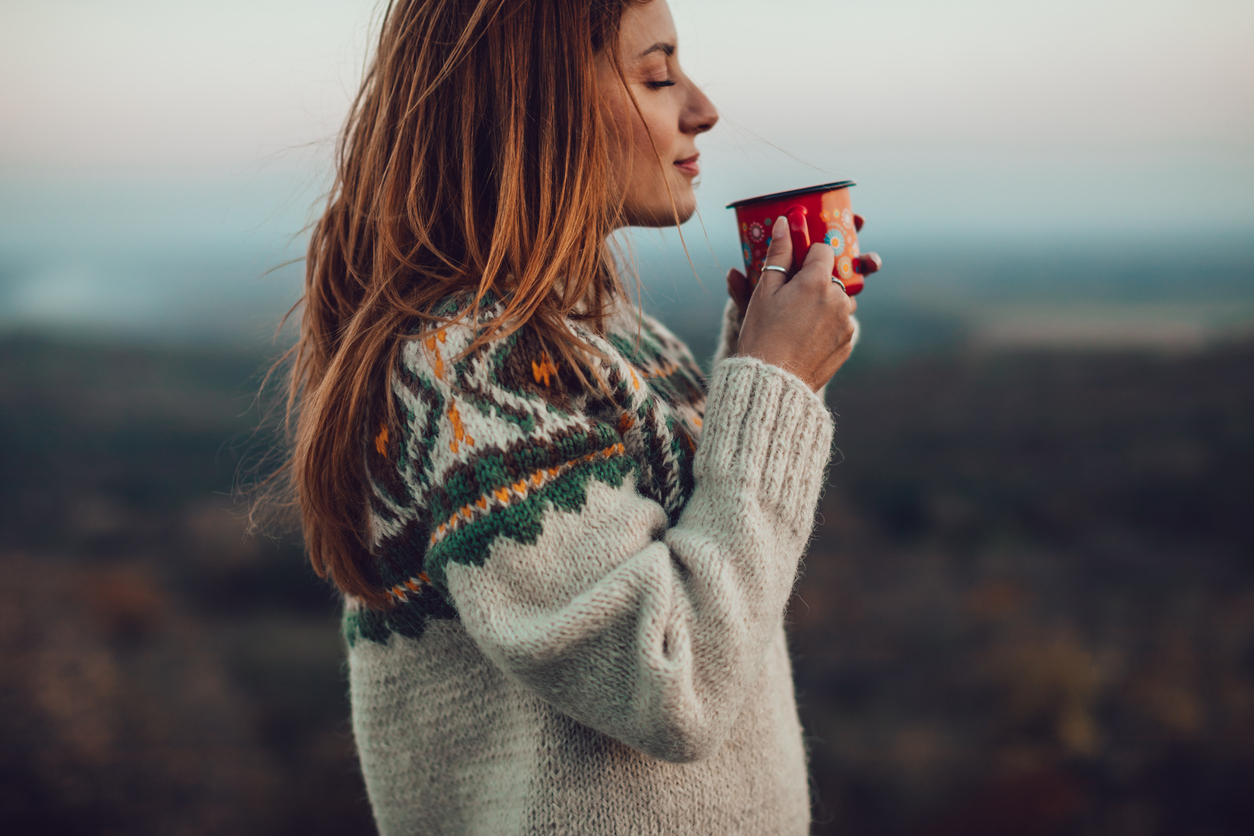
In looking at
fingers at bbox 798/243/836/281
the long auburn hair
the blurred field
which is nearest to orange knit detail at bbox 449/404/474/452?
the long auburn hair

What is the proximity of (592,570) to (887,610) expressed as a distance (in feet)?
30.0

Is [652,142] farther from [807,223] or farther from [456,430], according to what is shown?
[456,430]

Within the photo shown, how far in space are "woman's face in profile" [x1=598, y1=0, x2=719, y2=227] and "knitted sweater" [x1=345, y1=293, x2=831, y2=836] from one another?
0.19m

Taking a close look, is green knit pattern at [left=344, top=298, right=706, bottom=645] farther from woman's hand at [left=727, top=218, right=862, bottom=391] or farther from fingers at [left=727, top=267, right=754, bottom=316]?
fingers at [left=727, top=267, right=754, bottom=316]

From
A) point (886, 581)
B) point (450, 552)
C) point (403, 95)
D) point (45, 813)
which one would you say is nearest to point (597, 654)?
point (450, 552)

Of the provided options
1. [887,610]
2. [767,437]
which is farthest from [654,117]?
[887,610]

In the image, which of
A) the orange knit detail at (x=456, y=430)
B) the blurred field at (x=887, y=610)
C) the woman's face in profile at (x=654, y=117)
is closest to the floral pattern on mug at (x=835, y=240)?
the woman's face in profile at (x=654, y=117)

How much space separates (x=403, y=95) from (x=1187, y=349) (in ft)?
47.4

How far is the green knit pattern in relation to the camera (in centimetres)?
67

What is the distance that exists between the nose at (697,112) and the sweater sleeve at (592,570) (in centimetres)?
42

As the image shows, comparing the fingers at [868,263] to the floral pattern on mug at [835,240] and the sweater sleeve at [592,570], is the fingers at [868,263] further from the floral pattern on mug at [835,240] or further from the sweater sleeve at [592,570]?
the sweater sleeve at [592,570]

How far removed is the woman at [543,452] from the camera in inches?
26.7

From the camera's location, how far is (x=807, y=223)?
93 centimetres

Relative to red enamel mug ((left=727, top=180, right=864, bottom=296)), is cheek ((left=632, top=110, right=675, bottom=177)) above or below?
above
